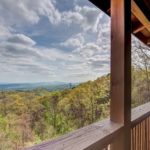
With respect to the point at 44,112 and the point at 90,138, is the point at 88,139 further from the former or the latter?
the point at 44,112

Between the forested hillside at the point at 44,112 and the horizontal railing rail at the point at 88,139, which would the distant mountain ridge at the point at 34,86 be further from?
the horizontal railing rail at the point at 88,139

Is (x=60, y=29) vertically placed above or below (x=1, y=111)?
above

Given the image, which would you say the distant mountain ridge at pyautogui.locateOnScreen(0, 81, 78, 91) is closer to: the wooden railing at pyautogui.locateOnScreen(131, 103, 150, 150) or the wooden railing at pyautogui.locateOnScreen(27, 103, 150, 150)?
the wooden railing at pyautogui.locateOnScreen(27, 103, 150, 150)

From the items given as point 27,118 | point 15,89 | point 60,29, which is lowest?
point 27,118

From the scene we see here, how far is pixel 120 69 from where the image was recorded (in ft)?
5.97

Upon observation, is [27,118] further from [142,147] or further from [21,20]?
[142,147]

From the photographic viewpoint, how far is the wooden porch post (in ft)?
5.94

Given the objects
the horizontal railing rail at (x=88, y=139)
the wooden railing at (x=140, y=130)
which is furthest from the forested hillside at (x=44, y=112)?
the wooden railing at (x=140, y=130)

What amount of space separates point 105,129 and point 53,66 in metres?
1.39

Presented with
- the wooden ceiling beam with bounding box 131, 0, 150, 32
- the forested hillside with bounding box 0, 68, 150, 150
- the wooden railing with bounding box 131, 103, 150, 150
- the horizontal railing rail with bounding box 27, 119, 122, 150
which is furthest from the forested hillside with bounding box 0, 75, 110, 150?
the wooden ceiling beam with bounding box 131, 0, 150, 32

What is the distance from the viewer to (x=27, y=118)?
1764 millimetres

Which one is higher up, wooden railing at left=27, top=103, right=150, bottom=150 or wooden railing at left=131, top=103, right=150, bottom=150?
wooden railing at left=27, top=103, right=150, bottom=150

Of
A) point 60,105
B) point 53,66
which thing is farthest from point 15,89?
point 53,66

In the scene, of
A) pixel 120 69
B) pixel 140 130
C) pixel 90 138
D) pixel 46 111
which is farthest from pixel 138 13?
pixel 90 138
